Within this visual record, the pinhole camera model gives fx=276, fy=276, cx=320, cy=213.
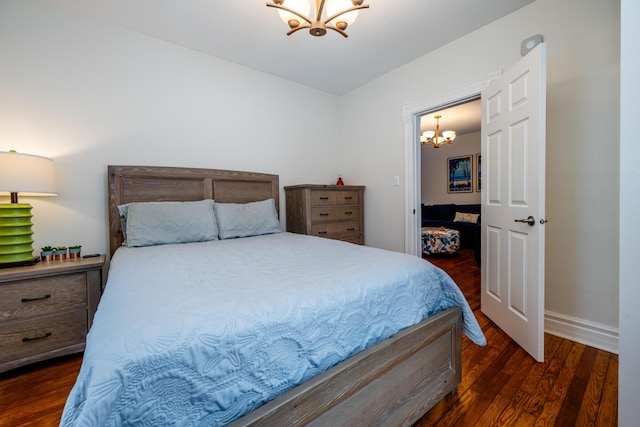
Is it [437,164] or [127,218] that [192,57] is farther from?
[437,164]

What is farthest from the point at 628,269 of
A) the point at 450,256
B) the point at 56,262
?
the point at 450,256

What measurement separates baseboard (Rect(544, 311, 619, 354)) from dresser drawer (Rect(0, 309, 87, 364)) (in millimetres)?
3356

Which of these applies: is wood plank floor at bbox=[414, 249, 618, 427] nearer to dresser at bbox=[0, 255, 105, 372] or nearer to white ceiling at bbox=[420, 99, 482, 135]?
dresser at bbox=[0, 255, 105, 372]

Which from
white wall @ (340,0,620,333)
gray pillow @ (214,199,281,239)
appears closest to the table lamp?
gray pillow @ (214,199,281,239)

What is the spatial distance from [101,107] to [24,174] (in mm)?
860

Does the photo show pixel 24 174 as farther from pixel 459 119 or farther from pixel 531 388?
pixel 459 119

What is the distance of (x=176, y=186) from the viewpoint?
2.58 m

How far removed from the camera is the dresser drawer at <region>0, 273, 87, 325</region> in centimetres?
165

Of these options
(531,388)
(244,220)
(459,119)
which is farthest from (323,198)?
(459,119)

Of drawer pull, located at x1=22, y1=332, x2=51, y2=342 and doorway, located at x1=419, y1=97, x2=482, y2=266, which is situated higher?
doorway, located at x1=419, y1=97, x2=482, y2=266

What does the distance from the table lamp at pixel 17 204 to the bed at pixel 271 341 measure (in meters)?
0.79

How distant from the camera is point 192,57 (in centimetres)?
276

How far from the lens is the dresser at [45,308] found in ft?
5.41

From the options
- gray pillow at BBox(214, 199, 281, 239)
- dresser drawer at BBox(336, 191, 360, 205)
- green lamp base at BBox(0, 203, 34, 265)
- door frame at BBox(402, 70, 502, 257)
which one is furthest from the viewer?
dresser drawer at BBox(336, 191, 360, 205)
